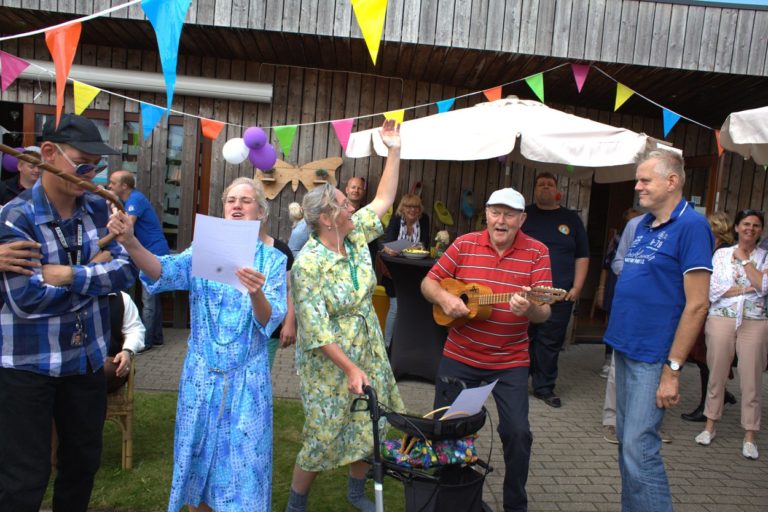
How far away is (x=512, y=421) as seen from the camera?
3082 millimetres

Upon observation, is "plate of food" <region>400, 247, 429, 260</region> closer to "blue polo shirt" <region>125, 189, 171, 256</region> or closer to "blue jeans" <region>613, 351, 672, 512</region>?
"blue polo shirt" <region>125, 189, 171, 256</region>

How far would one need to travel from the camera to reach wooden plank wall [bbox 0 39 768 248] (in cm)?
740

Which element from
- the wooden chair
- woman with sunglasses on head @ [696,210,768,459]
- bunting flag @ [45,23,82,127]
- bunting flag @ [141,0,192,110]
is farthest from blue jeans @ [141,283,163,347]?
woman with sunglasses on head @ [696,210,768,459]

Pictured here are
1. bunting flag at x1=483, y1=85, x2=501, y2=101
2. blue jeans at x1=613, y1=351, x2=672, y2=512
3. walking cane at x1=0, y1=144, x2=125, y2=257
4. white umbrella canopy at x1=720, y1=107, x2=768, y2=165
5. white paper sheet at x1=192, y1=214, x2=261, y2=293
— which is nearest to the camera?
walking cane at x1=0, y1=144, x2=125, y2=257

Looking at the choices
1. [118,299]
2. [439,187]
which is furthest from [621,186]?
[118,299]

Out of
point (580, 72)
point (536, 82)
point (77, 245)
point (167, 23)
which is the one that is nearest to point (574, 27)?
point (580, 72)

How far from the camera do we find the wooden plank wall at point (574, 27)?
607cm

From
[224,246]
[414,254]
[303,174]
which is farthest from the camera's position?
[303,174]

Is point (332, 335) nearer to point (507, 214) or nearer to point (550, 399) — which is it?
point (507, 214)

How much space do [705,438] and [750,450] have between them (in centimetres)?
33

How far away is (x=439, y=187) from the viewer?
7980mm

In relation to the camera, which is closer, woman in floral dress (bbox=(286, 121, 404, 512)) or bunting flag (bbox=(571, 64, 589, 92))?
woman in floral dress (bbox=(286, 121, 404, 512))

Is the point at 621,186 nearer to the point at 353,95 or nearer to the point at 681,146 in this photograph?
the point at 681,146

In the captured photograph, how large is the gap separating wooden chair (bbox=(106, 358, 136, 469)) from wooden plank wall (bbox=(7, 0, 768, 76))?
13.5ft
